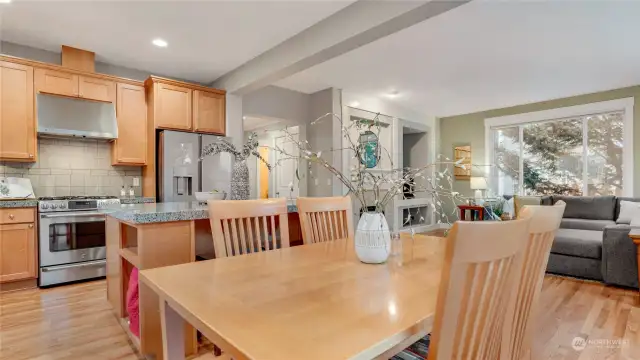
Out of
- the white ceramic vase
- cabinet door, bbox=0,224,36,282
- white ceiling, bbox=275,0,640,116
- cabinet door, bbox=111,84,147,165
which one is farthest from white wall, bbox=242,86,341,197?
the white ceramic vase

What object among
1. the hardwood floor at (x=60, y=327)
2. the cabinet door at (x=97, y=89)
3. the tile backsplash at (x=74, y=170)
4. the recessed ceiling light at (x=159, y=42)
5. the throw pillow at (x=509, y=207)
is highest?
the recessed ceiling light at (x=159, y=42)

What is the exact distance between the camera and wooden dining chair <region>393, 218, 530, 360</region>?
0.61m

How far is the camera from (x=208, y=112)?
14.1 feet

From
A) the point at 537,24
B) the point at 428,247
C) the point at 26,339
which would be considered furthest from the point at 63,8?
the point at 537,24

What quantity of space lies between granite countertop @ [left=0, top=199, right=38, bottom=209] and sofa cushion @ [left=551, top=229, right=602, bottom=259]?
16.9 ft

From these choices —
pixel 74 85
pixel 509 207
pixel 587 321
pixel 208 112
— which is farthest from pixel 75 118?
pixel 509 207

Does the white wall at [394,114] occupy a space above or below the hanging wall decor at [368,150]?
above

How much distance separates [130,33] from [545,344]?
426cm

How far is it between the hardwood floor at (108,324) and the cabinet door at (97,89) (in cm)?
206

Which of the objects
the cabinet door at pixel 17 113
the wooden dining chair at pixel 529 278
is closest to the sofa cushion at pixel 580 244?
the wooden dining chair at pixel 529 278

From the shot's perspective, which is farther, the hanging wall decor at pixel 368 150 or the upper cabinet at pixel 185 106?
the upper cabinet at pixel 185 106

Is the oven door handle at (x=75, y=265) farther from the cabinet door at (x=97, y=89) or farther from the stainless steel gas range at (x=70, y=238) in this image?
the cabinet door at (x=97, y=89)

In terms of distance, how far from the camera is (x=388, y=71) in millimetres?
4367

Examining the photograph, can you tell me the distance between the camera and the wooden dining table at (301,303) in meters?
0.65
